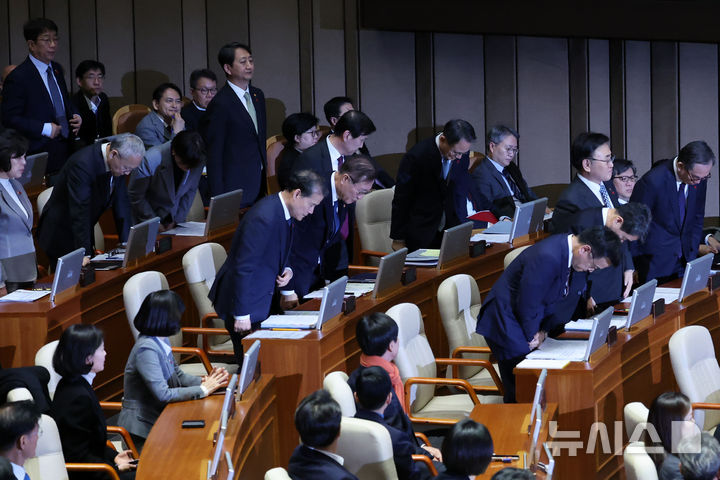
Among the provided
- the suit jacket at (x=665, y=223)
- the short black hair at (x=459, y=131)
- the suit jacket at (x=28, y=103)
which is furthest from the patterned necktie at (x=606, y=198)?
the suit jacket at (x=28, y=103)

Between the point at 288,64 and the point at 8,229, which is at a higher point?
the point at 288,64

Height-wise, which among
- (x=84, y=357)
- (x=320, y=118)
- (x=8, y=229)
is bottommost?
(x=84, y=357)

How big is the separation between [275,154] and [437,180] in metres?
1.57

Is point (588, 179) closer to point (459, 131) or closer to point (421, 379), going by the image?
point (459, 131)

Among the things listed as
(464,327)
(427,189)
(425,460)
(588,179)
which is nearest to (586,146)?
(588,179)

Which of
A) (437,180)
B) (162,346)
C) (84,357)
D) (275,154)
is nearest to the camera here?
(84,357)

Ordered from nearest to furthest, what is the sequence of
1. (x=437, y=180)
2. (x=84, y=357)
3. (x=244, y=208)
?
(x=84, y=357) → (x=437, y=180) → (x=244, y=208)

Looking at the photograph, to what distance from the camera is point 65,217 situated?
20.3 ft

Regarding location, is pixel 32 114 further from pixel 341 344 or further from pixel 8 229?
pixel 341 344

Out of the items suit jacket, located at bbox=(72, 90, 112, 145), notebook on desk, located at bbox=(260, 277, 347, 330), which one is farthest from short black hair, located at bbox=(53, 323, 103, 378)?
suit jacket, located at bbox=(72, 90, 112, 145)

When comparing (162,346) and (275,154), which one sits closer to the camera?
(162,346)

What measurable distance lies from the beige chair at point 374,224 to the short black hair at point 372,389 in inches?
122

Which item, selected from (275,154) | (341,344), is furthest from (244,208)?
(341,344)

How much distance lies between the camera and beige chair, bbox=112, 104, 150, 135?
8.59 metres
